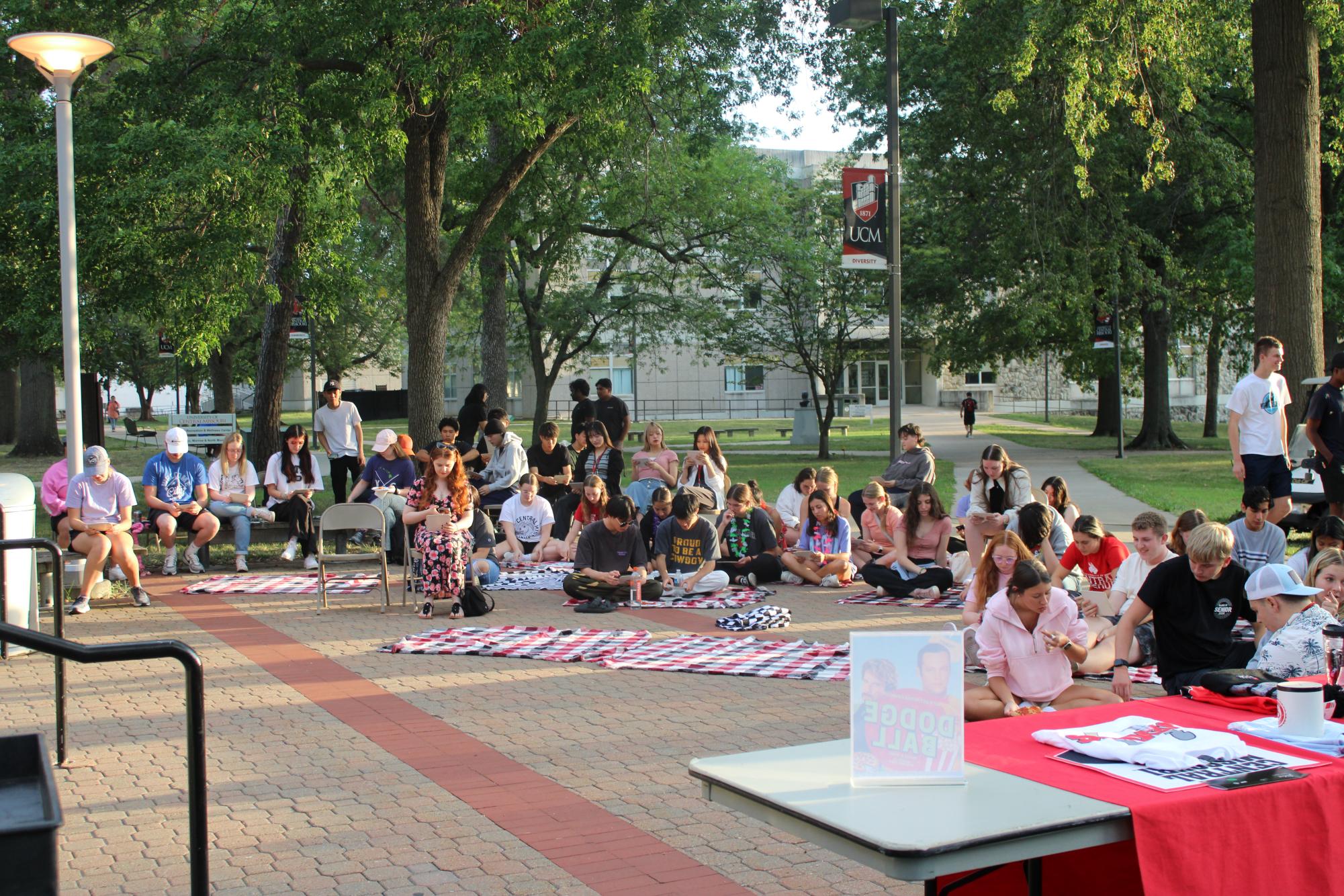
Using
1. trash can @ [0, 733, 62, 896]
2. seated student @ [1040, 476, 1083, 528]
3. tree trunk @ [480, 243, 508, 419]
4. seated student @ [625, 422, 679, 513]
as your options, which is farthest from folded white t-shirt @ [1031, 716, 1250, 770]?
tree trunk @ [480, 243, 508, 419]

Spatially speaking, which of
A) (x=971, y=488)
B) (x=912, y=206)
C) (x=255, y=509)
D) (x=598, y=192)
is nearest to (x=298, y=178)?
(x=255, y=509)

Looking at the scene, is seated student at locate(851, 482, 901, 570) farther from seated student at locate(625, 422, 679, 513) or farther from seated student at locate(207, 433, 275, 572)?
seated student at locate(207, 433, 275, 572)

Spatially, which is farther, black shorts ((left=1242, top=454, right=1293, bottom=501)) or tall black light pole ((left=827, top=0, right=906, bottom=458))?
tall black light pole ((left=827, top=0, right=906, bottom=458))

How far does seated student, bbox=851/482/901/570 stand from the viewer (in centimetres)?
1352

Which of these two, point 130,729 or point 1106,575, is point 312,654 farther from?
point 1106,575

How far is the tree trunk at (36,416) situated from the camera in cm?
3122

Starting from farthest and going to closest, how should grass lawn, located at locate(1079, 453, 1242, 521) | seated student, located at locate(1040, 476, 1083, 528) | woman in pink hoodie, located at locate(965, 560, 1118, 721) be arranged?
grass lawn, located at locate(1079, 453, 1242, 521) < seated student, located at locate(1040, 476, 1083, 528) < woman in pink hoodie, located at locate(965, 560, 1118, 721)

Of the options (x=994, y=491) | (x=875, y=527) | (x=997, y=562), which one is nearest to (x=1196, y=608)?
(x=997, y=562)

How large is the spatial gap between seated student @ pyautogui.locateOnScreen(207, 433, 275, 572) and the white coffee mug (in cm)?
1250

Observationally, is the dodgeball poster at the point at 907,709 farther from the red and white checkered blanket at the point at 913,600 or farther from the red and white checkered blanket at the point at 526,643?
the red and white checkered blanket at the point at 913,600

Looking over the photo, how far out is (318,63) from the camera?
634 inches

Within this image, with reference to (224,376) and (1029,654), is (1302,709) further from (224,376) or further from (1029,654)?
(224,376)

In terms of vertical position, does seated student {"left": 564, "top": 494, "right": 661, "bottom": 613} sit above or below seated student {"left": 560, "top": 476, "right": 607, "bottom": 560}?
below

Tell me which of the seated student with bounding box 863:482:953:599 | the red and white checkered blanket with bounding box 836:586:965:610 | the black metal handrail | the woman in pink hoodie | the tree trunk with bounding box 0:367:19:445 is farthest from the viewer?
the tree trunk with bounding box 0:367:19:445
